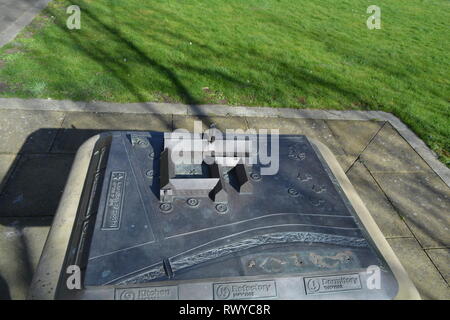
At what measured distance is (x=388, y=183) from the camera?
459 cm

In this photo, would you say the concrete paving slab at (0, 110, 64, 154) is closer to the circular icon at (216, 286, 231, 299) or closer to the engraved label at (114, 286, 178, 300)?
the engraved label at (114, 286, 178, 300)

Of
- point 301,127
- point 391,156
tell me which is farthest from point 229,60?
point 391,156

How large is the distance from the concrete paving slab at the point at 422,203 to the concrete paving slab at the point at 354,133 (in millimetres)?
609

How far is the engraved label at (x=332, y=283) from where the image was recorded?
2.09 metres

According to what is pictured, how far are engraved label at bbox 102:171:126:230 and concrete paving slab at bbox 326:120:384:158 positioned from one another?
11.7 feet

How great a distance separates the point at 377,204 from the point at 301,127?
173 cm

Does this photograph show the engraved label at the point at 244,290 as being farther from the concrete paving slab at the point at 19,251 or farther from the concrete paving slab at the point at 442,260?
the concrete paving slab at the point at 442,260

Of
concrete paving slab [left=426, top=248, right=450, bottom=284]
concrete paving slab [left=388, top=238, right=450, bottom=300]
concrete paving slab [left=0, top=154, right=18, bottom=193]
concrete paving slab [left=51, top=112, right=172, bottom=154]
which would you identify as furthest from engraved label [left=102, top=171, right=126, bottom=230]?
concrete paving slab [left=426, top=248, right=450, bottom=284]

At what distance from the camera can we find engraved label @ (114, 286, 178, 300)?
1922 millimetres

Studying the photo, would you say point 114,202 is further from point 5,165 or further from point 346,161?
point 346,161

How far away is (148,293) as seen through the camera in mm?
1935

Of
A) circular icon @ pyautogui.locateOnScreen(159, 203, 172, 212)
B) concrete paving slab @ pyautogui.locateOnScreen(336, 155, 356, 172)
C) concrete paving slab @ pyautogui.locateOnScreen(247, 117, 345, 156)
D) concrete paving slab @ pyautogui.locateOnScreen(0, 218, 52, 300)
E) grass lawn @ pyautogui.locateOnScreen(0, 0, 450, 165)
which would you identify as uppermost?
circular icon @ pyautogui.locateOnScreen(159, 203, 172, 212)
